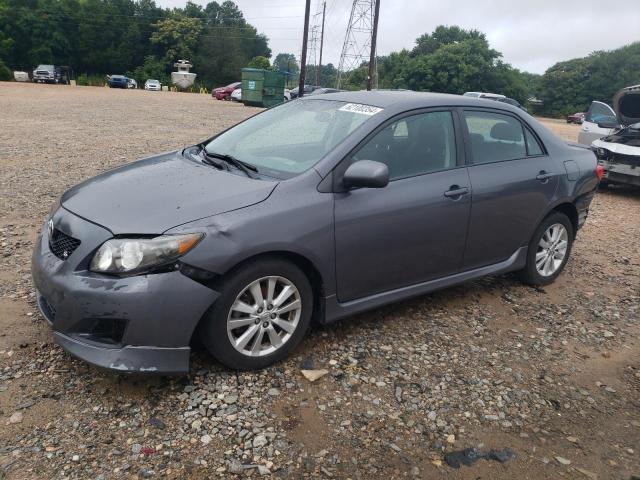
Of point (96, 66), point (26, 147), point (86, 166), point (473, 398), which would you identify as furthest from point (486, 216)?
point (96, 66)

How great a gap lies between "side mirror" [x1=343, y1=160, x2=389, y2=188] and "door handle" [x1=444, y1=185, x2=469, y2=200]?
753 mm

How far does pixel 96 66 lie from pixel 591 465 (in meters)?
86.7

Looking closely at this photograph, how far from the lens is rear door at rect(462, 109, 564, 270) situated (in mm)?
4227

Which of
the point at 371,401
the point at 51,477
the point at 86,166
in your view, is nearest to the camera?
the point at 51,477

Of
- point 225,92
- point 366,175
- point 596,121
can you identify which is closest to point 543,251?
point 366,175

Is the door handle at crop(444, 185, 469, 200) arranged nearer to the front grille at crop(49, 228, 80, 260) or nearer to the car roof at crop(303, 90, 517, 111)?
the car roof at crop(303, 90, 517, 111)

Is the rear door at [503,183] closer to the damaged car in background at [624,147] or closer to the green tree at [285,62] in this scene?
the damaged car in background at [624,147]

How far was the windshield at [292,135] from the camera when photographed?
365cm

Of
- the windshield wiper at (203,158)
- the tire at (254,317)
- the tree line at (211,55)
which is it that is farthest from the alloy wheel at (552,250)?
the tree line at (211,55)

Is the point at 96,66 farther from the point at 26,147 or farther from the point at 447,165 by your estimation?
the point at 447,165

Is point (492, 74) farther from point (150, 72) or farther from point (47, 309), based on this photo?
point (47, 309)

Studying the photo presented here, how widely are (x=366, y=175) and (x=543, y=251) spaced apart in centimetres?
243

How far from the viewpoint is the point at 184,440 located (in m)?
2.75

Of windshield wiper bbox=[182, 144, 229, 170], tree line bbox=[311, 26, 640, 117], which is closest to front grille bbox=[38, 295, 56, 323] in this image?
windshield wiper bbox=[182, 144, 229, 170]
